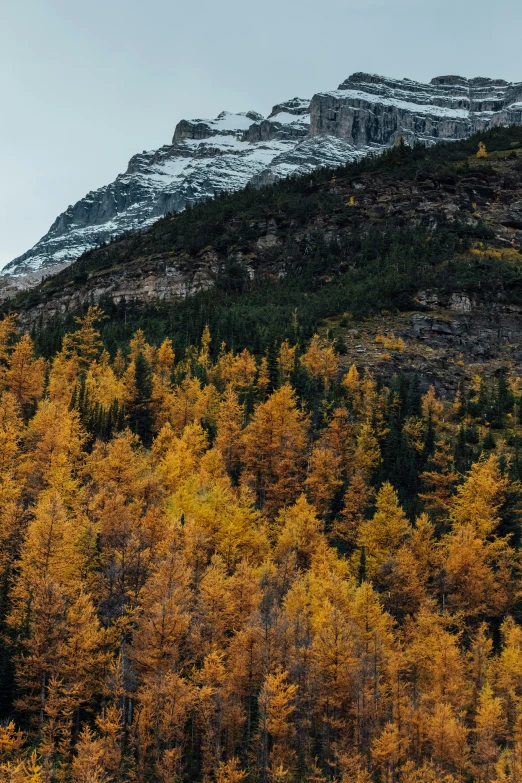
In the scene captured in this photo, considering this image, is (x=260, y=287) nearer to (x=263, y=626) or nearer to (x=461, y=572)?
(x=461, y=572)

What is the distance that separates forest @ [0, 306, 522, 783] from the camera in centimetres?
4109

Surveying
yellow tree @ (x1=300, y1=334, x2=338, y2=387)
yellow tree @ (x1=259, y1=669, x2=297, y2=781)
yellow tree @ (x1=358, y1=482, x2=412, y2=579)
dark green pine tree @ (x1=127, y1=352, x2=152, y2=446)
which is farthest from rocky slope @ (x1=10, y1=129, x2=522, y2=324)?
yellow tree @ (x1=259, y1=669, x2=297, y2=781)

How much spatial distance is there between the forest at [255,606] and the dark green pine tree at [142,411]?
14.4ft

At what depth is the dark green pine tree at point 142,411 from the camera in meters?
87.9

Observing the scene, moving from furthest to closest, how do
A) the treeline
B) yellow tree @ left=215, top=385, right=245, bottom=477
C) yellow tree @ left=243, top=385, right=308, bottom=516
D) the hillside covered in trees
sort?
1. the hillside covered in trees
2. the treeline
3. yellow tree @ left=215, top=385, right=245, bottom=477
4. yellow tree @ left=243, top=385, right=308, bottom=516

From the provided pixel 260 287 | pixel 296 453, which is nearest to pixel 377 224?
pixel 260 287

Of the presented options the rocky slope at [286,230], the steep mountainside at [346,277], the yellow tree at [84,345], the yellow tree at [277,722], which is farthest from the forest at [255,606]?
the rocky slope at [286,230]

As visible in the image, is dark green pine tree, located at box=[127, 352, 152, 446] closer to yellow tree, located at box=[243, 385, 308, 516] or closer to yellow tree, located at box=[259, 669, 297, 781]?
yellow tree, located at box=[243, 385, 308, 516]

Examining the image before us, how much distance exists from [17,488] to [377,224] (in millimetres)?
144767

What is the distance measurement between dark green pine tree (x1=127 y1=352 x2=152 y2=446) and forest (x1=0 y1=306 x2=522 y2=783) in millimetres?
4388

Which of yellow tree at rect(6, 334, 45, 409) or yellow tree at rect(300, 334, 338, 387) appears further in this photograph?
yellow tree at rect(300, 334, 338, 387)

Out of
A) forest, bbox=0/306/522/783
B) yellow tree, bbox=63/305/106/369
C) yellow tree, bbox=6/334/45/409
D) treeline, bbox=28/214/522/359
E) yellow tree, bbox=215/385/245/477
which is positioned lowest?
forest, bbox=0/306/522/783

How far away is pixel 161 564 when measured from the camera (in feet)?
151

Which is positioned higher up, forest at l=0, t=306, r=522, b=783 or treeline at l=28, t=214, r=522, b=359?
treeline at l=28, t=214, r=522, b=359
